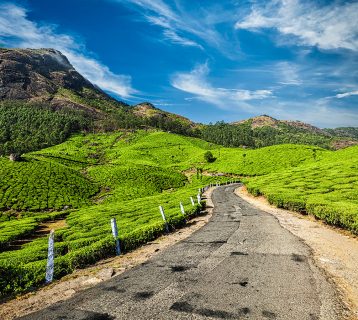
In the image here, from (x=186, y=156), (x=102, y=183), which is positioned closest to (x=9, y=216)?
(x=102, y=183)

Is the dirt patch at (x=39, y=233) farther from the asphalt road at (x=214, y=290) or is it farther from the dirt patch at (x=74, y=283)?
the asphalt road at (x=214, y=290)

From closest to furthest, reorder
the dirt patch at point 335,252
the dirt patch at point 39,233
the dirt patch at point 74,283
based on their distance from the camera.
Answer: the dirt patch at point 74,283, the dirt patch at point 335,252, the dirt patch at point 39,233

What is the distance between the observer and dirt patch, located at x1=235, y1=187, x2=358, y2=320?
11223mm

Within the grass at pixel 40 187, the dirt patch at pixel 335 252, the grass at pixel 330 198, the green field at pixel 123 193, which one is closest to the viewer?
the dirt patch at pixel 335 252

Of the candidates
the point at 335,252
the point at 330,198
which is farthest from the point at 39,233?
Answer: the point at 330,198

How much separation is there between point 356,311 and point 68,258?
12.5 m

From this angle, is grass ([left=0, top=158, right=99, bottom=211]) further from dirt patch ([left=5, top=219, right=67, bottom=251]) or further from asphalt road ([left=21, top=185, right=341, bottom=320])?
asphalt road ([left=21, top=185, right=341, bottom=320])

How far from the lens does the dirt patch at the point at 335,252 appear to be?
36.8ft

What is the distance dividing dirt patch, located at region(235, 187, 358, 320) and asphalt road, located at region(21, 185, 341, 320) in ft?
1.76

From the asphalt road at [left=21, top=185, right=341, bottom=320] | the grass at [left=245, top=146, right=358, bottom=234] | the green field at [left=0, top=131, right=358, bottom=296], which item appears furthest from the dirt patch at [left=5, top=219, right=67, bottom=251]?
the grass at [left=245, top=146, right=358, bottom=234]

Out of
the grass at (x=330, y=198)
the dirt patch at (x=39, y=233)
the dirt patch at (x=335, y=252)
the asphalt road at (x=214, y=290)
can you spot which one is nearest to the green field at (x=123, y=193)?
the grass at (x=330, y=198)

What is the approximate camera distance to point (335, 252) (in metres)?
16.9

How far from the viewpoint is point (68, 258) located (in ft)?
49.0

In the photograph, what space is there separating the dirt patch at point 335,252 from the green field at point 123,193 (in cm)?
137
